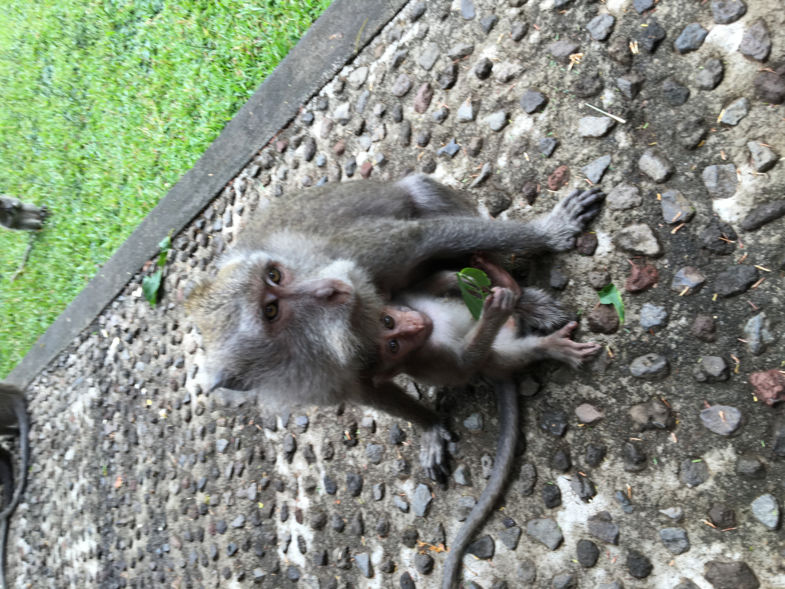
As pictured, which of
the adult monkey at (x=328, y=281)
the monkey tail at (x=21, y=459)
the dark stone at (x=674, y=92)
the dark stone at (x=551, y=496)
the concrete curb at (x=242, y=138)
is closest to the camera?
the adult monkey at (x=328, y=281)

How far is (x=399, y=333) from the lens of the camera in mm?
2609

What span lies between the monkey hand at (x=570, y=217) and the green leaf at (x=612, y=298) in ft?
0.89

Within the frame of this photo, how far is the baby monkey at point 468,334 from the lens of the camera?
8.57ft

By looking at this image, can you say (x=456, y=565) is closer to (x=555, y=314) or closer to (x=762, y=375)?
(x=555, y=314)

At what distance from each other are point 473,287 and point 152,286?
151 inches

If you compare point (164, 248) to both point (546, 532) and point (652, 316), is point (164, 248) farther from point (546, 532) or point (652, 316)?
point (652, 316)

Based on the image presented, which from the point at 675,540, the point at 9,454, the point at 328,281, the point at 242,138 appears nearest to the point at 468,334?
the point at 328,281

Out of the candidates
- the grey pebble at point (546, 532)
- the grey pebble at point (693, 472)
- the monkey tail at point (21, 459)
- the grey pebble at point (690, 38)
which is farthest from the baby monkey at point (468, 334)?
the monkey tail at point (21, 459)

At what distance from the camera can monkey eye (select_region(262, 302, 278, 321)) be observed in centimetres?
250

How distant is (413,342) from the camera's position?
2666 mm

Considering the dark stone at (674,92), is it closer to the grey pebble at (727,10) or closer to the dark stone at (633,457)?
the grey pebble at (727,10)

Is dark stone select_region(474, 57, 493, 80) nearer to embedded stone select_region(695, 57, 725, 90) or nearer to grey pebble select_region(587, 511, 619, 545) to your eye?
embedded stone select_region(695, 57, 725, 90)

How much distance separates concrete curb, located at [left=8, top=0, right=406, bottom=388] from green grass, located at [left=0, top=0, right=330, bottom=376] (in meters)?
0.35

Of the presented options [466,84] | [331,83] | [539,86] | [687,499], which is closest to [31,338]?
[331,83]
